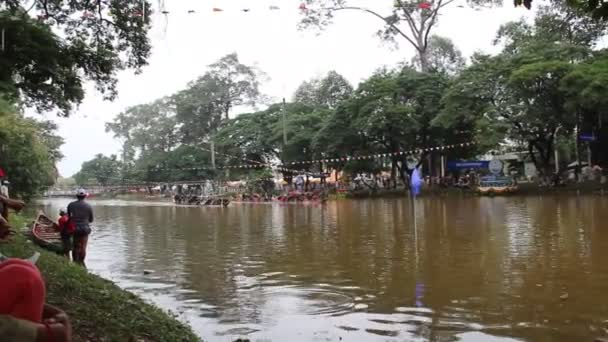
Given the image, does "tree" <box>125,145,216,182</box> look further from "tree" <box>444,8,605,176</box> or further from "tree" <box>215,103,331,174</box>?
"tree" <box>444,8,605,176</box>

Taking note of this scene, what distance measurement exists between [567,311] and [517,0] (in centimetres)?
445

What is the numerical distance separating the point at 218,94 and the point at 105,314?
6063cm

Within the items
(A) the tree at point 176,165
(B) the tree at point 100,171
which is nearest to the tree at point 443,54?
(A) the tree at point 176,165

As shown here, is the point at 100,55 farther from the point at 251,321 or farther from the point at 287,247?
the point at 251,321

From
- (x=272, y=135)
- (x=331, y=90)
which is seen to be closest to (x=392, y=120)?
(x=272, y=135)

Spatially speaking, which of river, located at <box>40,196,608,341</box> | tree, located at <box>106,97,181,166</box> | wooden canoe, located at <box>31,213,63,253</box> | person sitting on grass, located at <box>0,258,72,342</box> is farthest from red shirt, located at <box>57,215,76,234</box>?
tree, located at <box>106,97,181,166</box>

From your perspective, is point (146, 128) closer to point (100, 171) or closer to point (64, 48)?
point (100, 171)

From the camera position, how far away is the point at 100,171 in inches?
3322

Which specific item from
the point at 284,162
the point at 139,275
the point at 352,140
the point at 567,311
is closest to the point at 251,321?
the point at 567,311

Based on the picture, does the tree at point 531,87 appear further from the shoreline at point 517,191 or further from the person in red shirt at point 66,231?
the person in red shirt at point 66,231

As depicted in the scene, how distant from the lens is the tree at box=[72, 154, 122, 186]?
8256cm

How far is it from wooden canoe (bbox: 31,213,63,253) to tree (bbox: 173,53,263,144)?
2061 inches

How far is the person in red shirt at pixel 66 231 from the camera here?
11.1 m

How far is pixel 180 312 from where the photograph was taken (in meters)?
7.77
